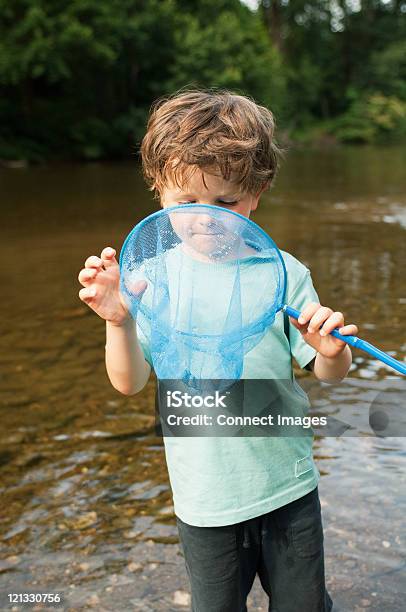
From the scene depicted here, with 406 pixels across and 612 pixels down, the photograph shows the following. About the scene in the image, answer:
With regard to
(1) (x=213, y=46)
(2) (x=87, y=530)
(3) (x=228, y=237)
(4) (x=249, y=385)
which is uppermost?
(1) (x=213, y=46)

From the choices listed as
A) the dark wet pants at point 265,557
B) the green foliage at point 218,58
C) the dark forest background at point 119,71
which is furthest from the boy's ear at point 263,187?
the green foliage at point 218,58

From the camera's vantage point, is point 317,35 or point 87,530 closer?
point 87,530

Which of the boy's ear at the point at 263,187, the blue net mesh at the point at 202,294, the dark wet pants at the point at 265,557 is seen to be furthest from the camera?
the boy's ear at the point at 263,187

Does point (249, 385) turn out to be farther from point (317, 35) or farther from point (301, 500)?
point (317, 35)

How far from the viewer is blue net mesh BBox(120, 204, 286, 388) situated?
1845mm

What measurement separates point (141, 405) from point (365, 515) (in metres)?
1.80

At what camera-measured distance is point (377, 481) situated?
353 centimetres

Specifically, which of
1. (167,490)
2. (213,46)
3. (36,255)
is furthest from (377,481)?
(213,46)

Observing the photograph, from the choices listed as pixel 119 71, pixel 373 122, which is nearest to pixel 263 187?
pixel 119 71

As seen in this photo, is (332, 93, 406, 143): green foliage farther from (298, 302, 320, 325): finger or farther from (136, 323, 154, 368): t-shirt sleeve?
(298, 302, 320, 325): finger

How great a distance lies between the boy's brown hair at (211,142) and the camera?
1.92 meters

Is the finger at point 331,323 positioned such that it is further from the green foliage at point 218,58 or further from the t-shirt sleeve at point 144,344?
the green foliage at point 218,58

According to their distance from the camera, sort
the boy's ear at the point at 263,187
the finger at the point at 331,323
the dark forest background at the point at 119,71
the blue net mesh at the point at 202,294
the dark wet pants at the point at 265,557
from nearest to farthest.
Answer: the finger at the point at 331,323 → the blue net mesh at the point at 202,294 → the dark wet pants at the point at 265,557 → the boy's ear at the point at 263,187 → the dark forest background at the point at 119,71

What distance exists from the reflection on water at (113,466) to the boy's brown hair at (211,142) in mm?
1717
